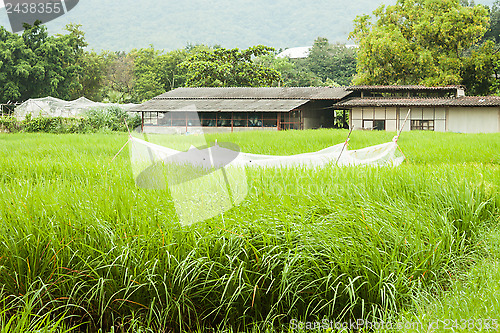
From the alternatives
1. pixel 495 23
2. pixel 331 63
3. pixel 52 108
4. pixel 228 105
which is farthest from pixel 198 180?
pixel 331 63

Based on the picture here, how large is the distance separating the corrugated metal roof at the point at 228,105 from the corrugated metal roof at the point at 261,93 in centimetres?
52

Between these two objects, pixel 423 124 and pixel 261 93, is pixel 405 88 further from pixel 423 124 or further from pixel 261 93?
pixel 261 93

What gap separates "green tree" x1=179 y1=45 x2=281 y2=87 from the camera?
106ft

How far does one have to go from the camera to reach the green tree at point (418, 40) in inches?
1075

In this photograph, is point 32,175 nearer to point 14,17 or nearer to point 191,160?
point 191,160

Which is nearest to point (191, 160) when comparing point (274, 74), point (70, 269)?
point (70, 269)

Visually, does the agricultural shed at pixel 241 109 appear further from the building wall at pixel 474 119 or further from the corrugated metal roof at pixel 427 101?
the building wall at pixel 474 119

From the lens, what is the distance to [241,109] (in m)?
25.4

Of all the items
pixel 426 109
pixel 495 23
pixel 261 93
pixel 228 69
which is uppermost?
pixel 495 23

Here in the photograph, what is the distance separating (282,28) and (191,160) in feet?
538

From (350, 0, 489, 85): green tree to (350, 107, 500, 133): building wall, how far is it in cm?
320

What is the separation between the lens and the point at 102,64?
138ft

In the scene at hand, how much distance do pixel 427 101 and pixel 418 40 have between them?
580 centimetres

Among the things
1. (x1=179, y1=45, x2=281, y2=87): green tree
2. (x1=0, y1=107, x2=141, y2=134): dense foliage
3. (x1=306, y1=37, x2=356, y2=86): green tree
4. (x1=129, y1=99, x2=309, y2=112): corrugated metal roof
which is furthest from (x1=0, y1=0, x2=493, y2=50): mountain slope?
(x1=0, y1=107, x2=141, y2=134): dense foliage
